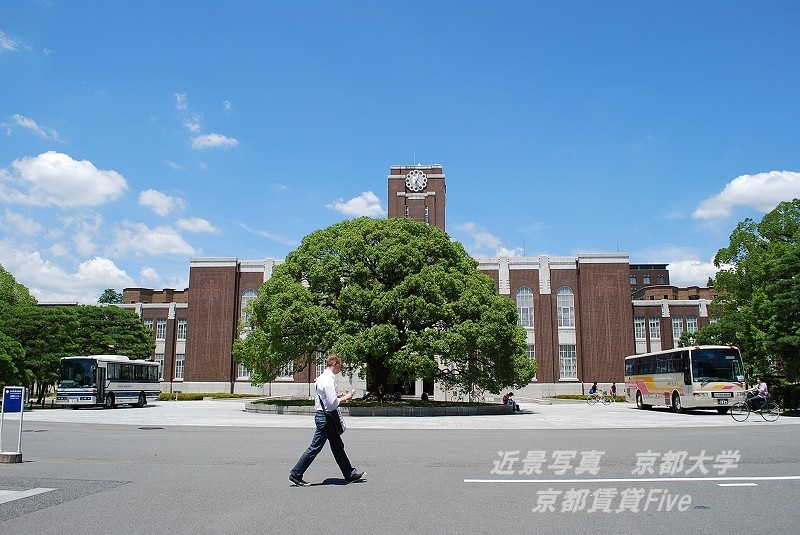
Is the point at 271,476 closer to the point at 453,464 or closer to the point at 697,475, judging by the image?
the point at 453,464

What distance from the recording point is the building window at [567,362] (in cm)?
5338

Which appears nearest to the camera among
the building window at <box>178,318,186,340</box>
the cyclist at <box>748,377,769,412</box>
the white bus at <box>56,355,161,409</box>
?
the cyclist at <box>748,377,769,412</box>

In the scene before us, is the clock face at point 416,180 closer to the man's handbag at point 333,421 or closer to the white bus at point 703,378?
the white bus at point 703,378

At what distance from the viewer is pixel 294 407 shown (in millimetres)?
27484

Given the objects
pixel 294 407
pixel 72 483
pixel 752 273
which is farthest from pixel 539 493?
pixel 752 273

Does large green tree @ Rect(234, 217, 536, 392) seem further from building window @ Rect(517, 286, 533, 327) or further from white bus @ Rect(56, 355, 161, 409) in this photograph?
building window @ Rect(517, 286, 533, 327)

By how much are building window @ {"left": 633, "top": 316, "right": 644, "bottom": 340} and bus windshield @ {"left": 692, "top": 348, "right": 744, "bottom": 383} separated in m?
31.6

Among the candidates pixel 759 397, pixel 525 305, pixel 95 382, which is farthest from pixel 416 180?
pixel 759 397

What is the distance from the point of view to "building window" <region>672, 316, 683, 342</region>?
2238 inches

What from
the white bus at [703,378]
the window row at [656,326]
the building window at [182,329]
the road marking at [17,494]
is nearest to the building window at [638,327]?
the window row at [656,326]

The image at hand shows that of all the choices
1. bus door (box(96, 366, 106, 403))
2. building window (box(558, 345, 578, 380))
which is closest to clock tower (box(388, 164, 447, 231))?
building window (box(558, 345, 578, 380))

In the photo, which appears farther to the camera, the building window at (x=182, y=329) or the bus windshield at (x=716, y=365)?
the building window at (x=182, y=329)

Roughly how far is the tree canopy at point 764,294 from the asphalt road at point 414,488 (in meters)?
14.8

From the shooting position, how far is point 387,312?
2662 centimetres
